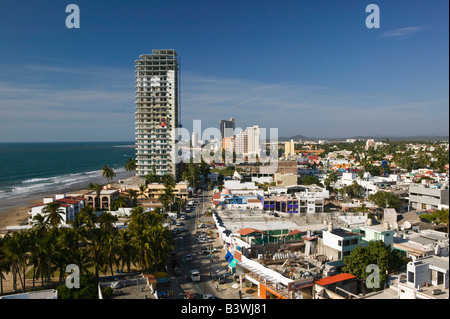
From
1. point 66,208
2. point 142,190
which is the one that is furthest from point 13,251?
point 142,190

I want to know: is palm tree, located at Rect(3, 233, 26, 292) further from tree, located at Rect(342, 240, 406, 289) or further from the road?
tree, located at Rect(342, 240, 406, 289)

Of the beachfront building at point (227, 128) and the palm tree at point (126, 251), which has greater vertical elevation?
the beachfront building at point (227, 128)

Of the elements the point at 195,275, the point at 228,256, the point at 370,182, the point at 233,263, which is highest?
the point at 370,182

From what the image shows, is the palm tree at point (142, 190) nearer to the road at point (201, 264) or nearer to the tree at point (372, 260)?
the road at point (201, 264)

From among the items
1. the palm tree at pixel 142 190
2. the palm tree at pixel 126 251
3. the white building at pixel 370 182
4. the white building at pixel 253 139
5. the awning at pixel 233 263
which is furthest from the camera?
the white building at pixel 253 139

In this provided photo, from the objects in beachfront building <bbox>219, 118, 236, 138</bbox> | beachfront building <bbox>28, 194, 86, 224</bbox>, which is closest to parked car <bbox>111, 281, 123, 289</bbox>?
beachfront building <bbox>28, 194, 86, 224</bbox>

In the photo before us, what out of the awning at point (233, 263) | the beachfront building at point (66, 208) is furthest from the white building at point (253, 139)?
the awning at point (233, 263)

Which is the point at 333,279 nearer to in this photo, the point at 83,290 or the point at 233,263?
the point at 233,263
